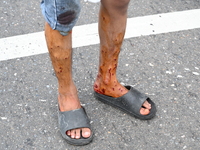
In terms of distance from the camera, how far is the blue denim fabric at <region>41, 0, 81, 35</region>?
1.74 meters

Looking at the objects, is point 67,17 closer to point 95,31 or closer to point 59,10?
point 59,10

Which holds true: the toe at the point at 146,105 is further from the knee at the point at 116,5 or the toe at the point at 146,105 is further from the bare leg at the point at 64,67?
the knee at the point at 116,5

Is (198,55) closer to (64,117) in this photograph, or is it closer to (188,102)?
(188,102)

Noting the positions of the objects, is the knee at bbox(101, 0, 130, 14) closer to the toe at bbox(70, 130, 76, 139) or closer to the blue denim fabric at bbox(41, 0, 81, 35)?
the blue denim fabric at bbox(41, 0, 81, 35)

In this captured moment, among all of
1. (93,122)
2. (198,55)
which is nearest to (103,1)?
(93,122)

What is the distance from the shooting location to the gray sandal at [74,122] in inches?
82.8

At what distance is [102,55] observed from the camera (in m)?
2.24

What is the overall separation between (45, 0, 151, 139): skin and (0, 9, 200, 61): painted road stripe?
0.77 metres

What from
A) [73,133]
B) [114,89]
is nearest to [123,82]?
[114,89]

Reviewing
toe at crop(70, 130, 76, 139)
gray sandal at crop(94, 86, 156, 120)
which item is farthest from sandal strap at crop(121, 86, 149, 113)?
toe at crop(70, 130, 76, 139)

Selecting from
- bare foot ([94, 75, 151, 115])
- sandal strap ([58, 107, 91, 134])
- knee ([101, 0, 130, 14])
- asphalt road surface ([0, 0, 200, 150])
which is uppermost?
knee ([101, 0, 130, 14])

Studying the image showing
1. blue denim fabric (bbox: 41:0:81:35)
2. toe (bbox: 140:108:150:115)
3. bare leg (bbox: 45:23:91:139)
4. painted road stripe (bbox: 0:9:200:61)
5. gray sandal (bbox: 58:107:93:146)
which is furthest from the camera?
painted road stripe (bbox: 0:9:200:61)

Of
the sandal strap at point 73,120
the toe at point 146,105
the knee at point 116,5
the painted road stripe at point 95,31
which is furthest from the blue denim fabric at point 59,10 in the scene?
the painted road stripe at point 95,31

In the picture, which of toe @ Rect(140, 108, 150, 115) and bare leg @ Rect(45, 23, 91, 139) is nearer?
bare leg @ Rect(45, 23, 91, 139)
